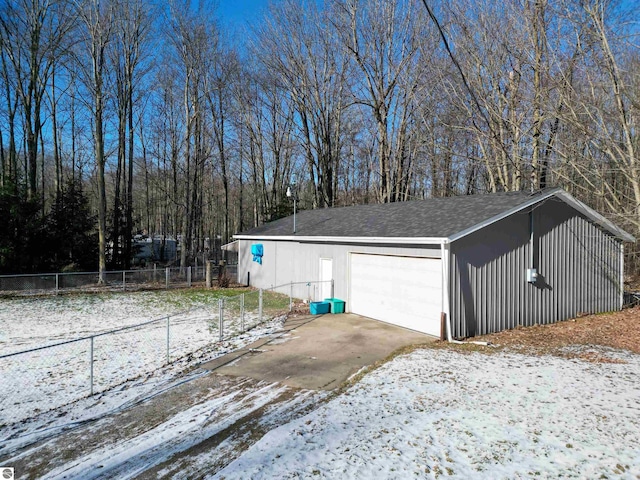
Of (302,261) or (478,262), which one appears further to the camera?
(302,261)

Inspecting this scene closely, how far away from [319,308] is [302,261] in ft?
11.5

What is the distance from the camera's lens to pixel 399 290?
10742 millimetres

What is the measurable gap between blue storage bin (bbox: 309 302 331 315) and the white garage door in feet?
2.61

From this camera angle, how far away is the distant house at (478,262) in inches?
372

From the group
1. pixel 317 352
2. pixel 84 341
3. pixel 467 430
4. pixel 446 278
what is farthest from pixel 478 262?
pixel 84 341

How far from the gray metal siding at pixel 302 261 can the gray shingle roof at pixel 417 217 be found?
444 millimetres

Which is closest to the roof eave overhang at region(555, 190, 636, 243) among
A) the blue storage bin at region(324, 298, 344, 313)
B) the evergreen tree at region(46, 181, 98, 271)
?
the blue storage bin at region(324, 298, 344, 313)

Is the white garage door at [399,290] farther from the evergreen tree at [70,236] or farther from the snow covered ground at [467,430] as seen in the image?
the evergreen tree at [70,236]

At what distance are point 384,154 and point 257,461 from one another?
70.3ft

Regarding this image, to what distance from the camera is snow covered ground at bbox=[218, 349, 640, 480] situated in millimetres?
3939

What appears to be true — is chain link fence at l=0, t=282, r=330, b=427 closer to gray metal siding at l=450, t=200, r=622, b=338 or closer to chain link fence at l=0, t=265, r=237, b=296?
gray metal siding at l=450, t=200, r=622, b=338

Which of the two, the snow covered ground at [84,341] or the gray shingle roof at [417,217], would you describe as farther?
the gray shingle roof at [417,217]

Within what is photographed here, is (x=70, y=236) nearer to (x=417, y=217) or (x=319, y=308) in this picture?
(x=319, y=308)

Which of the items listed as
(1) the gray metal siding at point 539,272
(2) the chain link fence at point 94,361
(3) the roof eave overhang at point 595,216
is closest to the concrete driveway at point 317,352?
(2) the chain link fence at point 94,361
